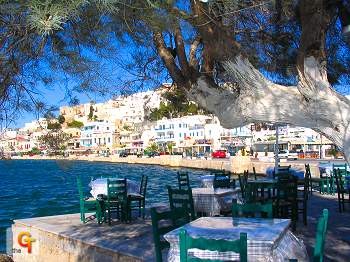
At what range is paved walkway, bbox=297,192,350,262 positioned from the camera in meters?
6.30

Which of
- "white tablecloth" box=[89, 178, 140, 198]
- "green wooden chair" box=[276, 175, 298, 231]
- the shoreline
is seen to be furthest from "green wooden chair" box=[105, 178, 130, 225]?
the shoreline

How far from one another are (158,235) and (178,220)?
1.74 ft

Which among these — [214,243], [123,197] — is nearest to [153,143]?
[123,197]

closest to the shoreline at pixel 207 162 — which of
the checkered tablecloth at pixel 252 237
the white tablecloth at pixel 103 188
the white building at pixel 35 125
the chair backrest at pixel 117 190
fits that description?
the white building at pixel 35 125

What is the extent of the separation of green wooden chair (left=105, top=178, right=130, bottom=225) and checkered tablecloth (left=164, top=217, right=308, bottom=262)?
4.77 m

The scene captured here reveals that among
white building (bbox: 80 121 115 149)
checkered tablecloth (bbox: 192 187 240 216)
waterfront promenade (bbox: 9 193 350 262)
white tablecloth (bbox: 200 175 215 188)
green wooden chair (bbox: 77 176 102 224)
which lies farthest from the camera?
white building (bbox: 80 121 115 149)

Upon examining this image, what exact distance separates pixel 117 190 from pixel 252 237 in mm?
5846

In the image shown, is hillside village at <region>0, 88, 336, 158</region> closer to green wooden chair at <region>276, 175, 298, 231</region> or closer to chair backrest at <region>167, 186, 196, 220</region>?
green wooden chair at <region>276, 175, 298, 231</region>

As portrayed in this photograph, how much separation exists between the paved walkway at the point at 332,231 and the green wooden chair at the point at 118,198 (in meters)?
3.19

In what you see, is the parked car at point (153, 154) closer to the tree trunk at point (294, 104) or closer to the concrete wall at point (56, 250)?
the concrete wall at point (56, 250)

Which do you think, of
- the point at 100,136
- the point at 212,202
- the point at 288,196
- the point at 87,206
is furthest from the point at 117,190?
the point at 100,136

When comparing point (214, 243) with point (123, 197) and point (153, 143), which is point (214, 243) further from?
point (153, 143)

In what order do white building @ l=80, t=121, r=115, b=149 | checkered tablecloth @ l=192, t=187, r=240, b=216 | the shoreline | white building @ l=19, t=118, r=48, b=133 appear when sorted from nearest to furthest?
white building @ l=19, t=118, r=48, b=133 < checkered tablecloth @ l=192, t=187, r=240, b=216 < the shoreline < white building @ l=80, t=121, r=115, b=149

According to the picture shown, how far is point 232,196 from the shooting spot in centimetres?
834
